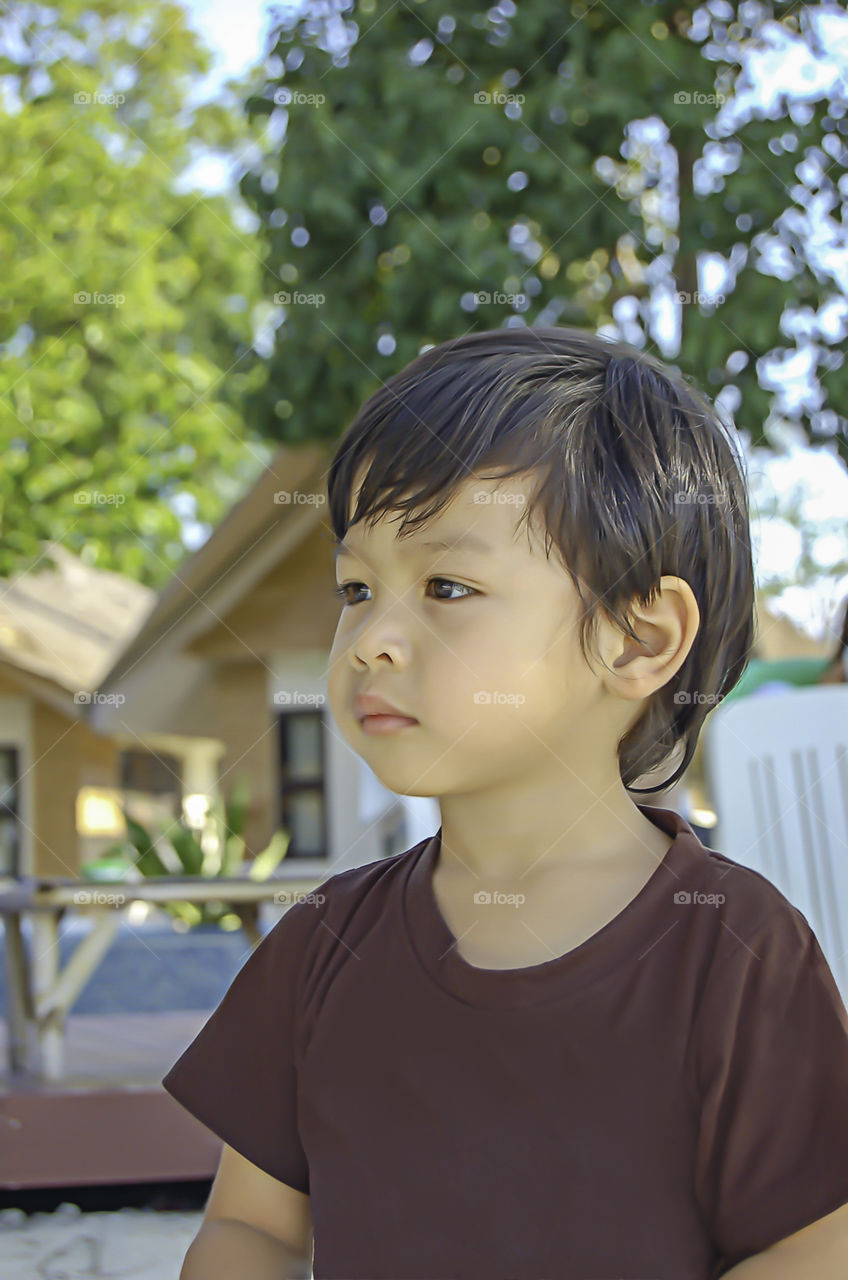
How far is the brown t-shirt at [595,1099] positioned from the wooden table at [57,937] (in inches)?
117

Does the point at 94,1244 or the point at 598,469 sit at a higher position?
the point at 598,469

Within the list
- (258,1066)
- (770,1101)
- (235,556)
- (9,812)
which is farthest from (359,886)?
(9,812)

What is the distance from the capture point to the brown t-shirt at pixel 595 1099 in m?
0.96

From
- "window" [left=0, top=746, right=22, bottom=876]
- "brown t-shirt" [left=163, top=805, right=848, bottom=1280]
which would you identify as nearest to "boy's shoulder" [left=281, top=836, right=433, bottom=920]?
"brown t-shirt" [left=163, top=805, right=848, bottom=1280]

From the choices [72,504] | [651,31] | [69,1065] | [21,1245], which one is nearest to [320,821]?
[72,504]

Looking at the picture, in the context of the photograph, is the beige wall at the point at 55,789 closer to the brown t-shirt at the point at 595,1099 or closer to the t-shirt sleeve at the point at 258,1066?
the t-shirt sleeve at the point at 258,1066

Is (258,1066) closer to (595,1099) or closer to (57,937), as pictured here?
(595,1099)

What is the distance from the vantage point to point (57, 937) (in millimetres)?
4273

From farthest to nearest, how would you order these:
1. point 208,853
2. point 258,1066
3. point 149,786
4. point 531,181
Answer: point 149,786 → point 208,853 → point 531,181 → point 258,1066

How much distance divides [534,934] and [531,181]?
441 centimetres

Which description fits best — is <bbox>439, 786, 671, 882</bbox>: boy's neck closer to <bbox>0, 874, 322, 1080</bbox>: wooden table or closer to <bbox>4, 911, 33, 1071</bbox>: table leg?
<bbox>0, 874, 322, 1080</bbox>: wooden table

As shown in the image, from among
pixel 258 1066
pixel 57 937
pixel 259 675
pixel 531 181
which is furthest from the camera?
pixel 259 675

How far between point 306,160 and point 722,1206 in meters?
4.83

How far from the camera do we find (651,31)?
493 cm
